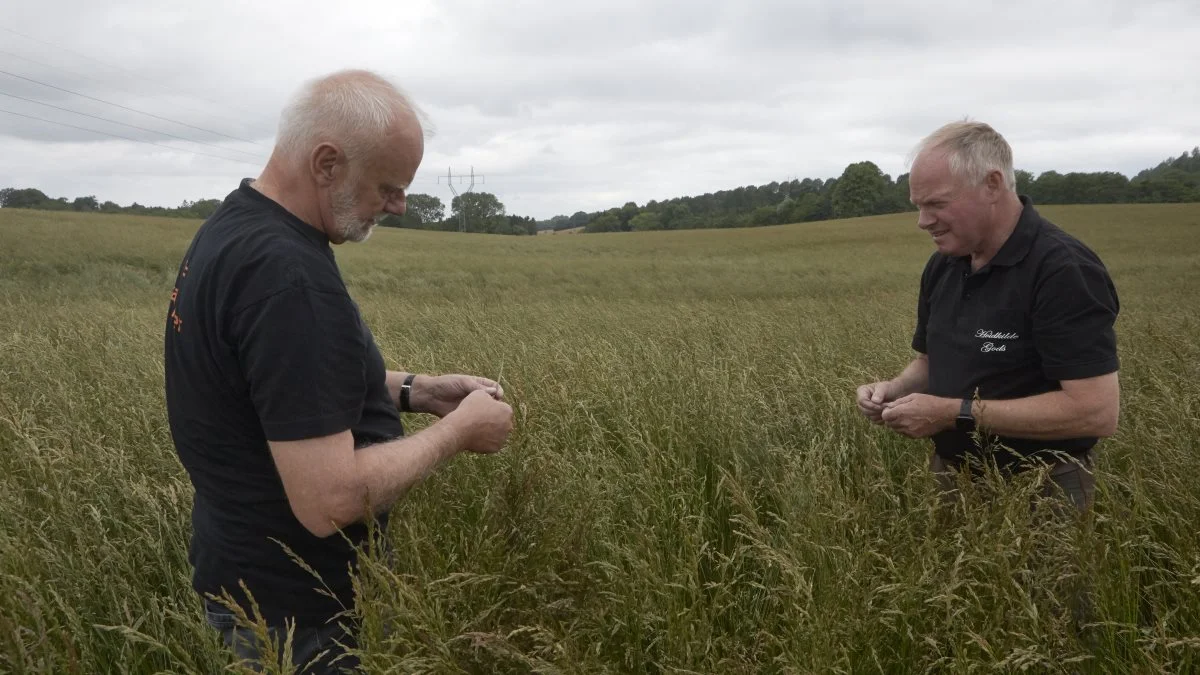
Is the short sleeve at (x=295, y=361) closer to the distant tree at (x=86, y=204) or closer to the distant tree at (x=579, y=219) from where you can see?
the distant tree at (x=86, y=204)

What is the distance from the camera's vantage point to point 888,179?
80812 mm

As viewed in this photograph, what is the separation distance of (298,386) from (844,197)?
82835mm

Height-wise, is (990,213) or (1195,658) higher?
(990,213)

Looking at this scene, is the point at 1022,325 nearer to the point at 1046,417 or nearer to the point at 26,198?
the point at 1046,417

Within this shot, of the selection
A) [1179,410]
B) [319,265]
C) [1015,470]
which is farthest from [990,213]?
[319,265]

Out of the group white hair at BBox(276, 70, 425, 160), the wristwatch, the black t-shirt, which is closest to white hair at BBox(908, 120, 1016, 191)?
the wristwatch

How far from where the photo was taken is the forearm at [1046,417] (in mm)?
2234

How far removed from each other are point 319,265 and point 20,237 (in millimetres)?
28309

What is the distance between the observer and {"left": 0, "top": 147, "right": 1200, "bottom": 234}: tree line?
5919 cm

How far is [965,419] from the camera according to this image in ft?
8.01

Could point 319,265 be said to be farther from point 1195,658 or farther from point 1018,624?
point 1195,658

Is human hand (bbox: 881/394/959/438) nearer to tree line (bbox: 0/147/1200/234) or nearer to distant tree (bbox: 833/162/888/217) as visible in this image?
tree line (bbox: 0/147/1200/234)

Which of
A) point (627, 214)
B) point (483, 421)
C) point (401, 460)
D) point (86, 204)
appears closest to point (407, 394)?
point (483, 421)

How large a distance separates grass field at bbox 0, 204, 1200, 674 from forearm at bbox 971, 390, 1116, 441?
0.20m
